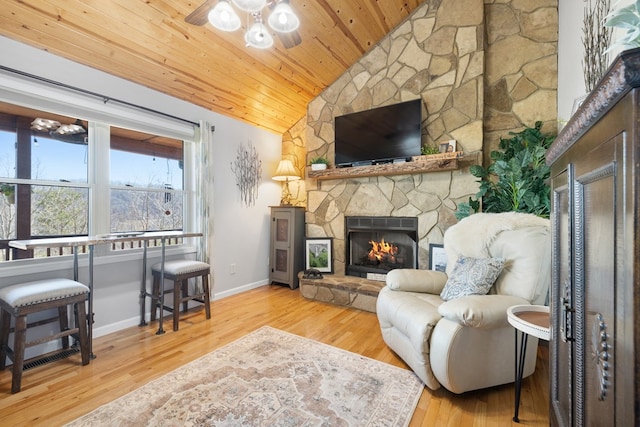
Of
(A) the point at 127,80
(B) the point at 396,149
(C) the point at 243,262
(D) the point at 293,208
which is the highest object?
(A) the point at 127,80

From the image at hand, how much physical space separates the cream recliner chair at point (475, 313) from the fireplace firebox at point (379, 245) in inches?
46.6

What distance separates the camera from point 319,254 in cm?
394

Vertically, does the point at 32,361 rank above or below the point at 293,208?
below

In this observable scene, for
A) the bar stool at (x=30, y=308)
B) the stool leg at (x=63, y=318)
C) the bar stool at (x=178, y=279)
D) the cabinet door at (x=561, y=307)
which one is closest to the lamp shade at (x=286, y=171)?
the bar stool at (x=178, y=279)

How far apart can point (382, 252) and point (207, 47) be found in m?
2.97

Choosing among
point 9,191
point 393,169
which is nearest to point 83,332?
point 9,191

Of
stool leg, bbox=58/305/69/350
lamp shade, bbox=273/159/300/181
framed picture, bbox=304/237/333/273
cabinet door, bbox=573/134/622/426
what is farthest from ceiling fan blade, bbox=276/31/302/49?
stool leg, bbox=58/305/69/350

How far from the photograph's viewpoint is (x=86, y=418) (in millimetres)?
1551

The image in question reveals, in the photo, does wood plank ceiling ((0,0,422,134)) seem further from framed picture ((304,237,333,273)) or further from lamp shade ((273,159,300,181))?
framed picture ((304,237,333,273))

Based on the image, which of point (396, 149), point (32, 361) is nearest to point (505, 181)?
point (396, 149)

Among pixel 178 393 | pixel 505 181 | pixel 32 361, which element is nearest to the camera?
pixel 178 393

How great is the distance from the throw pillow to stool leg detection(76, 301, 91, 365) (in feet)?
8.65

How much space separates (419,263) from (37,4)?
3910 mm

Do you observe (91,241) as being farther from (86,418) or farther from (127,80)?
(127,80)
